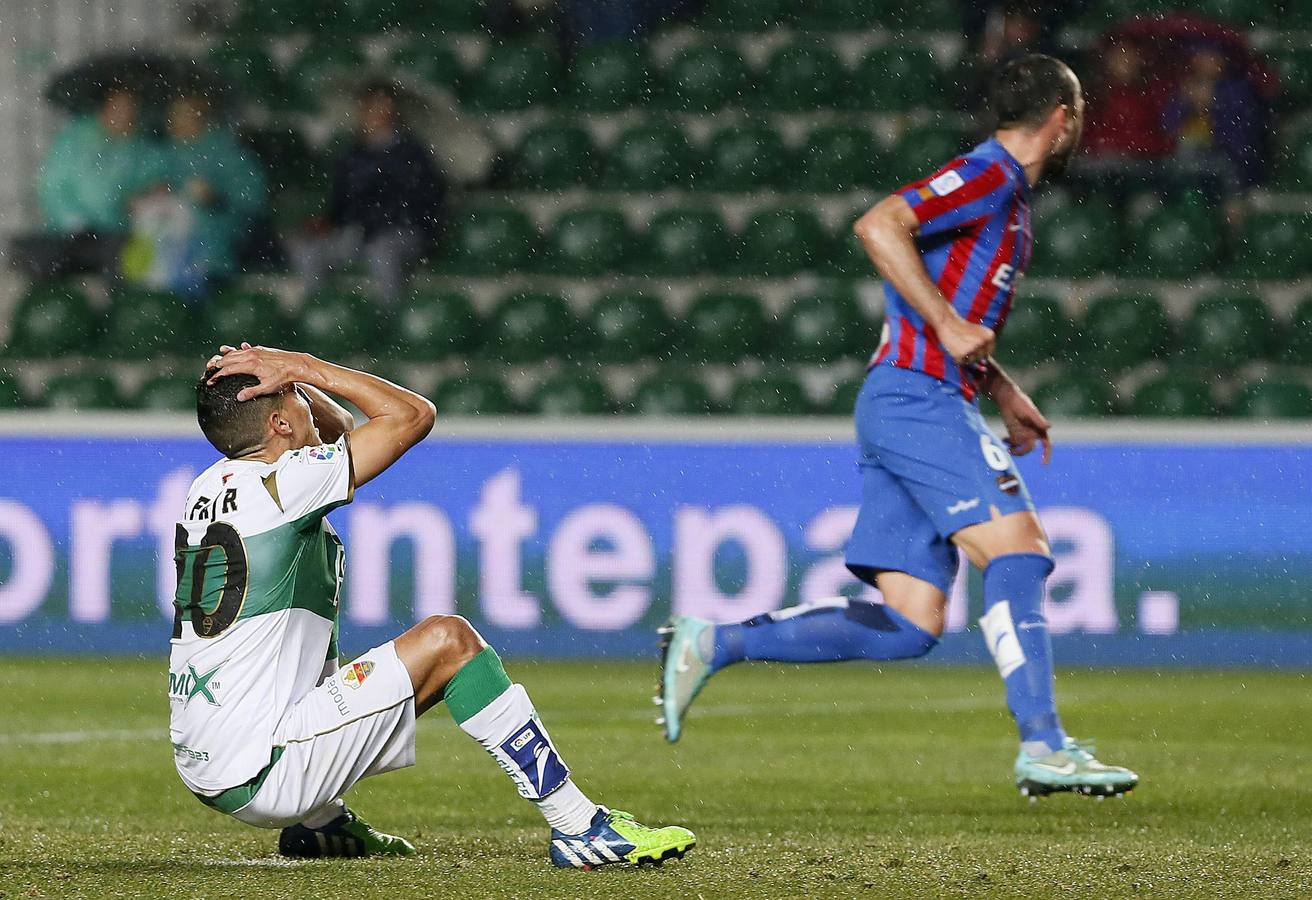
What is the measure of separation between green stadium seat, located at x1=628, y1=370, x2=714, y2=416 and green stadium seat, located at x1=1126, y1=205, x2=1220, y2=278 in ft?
9.24

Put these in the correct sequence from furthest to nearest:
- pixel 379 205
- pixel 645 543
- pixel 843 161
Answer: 1. pixel 843 161
2. pixel 379 205
3. pixel 645 543

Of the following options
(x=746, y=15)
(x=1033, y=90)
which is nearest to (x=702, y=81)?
(x=746, y=15)

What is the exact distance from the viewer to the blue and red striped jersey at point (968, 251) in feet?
17.3

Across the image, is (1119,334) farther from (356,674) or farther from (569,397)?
(356,674)

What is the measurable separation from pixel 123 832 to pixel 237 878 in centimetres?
97

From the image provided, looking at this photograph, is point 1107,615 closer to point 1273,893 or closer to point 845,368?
point 845,368

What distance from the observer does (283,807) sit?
4.34 meters

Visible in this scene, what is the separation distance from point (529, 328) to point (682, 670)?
6.90 meters

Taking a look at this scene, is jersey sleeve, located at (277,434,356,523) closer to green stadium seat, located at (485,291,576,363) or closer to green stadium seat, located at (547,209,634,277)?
green stadium seat, located at (485,291,576,363)

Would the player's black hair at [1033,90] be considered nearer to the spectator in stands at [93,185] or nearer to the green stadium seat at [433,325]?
the green stadium seat at [433,325]

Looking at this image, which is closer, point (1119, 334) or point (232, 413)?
point (232, 413)

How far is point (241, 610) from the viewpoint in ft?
14.2

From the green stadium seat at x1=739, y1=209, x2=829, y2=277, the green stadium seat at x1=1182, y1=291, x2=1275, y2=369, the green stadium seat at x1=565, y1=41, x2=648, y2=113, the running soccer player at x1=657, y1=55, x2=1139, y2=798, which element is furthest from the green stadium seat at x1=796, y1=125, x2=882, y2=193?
the running soccer player at x1=657, y1=55, x2=1139, y2=798

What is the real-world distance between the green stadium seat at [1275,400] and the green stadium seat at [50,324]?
670 cm
